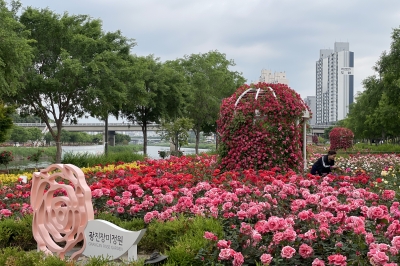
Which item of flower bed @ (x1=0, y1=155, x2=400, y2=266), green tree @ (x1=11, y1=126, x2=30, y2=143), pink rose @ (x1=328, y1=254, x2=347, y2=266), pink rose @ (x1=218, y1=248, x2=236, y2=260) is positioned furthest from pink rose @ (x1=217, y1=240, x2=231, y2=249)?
green tree @ (x1=11, y1=126, x2=30, y2=143)

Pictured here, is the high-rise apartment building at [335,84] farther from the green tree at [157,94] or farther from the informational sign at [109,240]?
the informational sign at [109,240]

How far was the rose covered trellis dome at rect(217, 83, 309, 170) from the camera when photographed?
452 inches

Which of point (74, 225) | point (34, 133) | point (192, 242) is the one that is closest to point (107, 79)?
point (74, 225)

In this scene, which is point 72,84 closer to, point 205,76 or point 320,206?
→ point 320,206

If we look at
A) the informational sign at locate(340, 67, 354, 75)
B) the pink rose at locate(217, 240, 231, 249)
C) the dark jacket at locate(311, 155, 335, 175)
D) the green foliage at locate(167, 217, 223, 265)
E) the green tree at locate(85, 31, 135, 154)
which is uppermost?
the informational sign at locate(340, 67, 354, 75)

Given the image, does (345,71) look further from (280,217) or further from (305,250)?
(305,250)

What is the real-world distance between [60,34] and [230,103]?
1118cm

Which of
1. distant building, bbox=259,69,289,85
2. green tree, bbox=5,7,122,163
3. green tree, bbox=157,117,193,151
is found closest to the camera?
green tree, bbox=5,7,122,163

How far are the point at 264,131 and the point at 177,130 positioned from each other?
19.2 m

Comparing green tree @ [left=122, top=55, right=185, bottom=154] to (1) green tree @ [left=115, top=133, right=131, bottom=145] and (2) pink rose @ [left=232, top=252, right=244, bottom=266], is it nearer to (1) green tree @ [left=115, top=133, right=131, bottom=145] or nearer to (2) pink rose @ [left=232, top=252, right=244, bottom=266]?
(2) pink rose @ [left=232, top=252, right=244, bottom=266]

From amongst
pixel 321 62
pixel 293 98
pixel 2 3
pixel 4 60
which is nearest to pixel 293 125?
pixel 293 98

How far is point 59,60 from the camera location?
20.4 metres

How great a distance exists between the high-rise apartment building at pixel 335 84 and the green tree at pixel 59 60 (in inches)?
5711

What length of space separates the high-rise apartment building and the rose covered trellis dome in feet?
497
